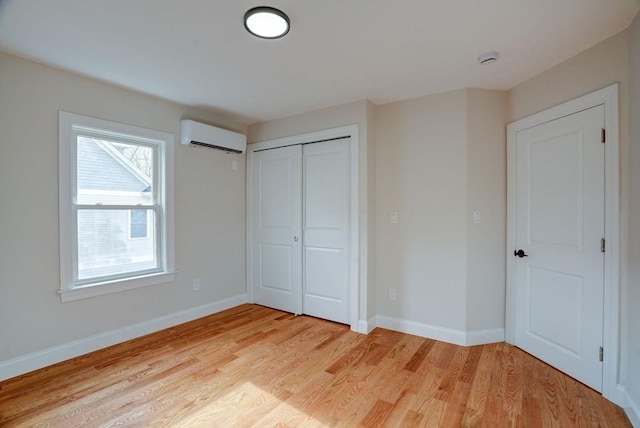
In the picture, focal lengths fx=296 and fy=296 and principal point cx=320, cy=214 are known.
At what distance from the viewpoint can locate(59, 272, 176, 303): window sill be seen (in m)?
2.54

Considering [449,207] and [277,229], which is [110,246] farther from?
[449,207]

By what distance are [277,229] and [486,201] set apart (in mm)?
2409

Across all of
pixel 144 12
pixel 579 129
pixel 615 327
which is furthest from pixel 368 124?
pixel 615 327

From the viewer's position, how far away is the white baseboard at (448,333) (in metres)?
2.82

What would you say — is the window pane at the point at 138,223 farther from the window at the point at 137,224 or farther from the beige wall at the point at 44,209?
the beige wall at the point at 44,209

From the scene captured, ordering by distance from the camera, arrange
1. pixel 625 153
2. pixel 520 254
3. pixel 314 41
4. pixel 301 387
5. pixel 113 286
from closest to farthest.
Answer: pixel 625 153 < pixel 314 41 < pixel 301 387 < pixel 520 254 < pixel 113 286

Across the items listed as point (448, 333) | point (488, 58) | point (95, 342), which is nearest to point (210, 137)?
point (95, 342)

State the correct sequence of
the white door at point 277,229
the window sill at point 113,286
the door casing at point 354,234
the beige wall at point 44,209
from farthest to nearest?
the white door at point 277,229 → the door casing at point 354,234 → the window sill at point 113,286 → the beige wall at point 44,209

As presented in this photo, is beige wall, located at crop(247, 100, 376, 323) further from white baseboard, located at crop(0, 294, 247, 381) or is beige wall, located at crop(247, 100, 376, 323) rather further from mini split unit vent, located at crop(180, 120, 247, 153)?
white baseboard, located at crop(0, 294, 247, 381)

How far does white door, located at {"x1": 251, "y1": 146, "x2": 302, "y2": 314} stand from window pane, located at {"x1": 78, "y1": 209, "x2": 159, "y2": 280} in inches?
50.8

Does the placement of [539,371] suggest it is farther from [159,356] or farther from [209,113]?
[209,113]

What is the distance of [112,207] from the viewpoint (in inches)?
112

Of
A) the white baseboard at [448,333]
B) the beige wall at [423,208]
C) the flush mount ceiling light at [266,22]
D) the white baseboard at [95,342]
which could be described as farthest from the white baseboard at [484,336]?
the flush mount ceiling light at [266,22]

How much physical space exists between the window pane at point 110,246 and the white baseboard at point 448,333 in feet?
9.02
